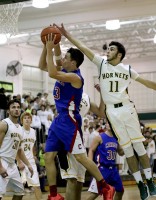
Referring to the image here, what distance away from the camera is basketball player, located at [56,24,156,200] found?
5.86 meters

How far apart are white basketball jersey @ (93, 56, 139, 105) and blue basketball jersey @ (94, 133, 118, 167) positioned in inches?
72.6

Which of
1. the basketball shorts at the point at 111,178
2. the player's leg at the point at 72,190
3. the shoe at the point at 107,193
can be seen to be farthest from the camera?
the basketball shorts at the point at 111,178

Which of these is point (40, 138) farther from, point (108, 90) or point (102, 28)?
point (108, 90)

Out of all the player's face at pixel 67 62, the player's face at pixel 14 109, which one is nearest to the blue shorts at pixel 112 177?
the player's face at pixel 14 109

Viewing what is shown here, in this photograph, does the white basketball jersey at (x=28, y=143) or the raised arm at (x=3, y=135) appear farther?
the white basketball jersey at (x=28, y=143)

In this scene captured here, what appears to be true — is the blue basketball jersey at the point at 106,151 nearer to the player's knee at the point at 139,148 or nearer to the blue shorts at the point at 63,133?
the player's knee at the point at 139,148

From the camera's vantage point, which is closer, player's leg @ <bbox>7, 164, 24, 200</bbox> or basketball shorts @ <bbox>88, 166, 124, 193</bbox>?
player's leg @ <bbox>7, 164, 24, 200</bbox>

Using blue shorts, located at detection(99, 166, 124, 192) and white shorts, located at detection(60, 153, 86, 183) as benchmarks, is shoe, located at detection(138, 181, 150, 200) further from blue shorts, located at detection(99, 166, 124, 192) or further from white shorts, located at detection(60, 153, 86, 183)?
blue shorts, located at detection(99, 166, 124, 192)

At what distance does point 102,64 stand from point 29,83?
1867 cm

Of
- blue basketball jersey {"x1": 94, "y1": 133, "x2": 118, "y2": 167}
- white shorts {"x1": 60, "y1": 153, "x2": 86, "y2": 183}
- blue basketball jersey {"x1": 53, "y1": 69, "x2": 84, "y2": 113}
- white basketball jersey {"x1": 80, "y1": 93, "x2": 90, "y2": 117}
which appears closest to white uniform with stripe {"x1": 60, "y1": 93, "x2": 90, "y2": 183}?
white shorts {"x1": 60, "y1": 153, "x2": 86, "y2": 183}

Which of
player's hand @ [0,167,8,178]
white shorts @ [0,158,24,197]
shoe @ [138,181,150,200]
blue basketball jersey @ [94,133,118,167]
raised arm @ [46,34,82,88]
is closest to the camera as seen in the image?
raised arm @ [46,34,82,88]

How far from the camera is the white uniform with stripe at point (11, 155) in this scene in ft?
22.5

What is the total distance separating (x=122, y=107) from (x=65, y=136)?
2.96 feet

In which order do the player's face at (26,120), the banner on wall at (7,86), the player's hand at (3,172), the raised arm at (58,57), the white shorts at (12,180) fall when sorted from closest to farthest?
the raised arm at (58,57), the player's hand at (3,172), the white shorts at (12,180), the player's face at (26,120), the banner on wall at (7,86)
